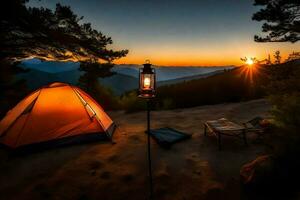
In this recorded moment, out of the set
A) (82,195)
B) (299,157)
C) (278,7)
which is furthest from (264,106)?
(82,195)

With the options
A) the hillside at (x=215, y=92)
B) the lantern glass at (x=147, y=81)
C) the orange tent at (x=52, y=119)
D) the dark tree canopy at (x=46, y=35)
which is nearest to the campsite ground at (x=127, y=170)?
the orange tent at (x=52, y=119)

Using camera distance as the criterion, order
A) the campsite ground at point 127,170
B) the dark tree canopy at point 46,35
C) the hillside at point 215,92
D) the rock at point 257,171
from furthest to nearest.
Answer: the hillside at point 215,92, the dark tree canopy at point 46,35, the campsite ground at point 127,170, the rock at point 257,171

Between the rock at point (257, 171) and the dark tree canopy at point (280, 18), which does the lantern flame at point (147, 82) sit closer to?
the rock at point (257, 171)

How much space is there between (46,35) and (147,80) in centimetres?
702

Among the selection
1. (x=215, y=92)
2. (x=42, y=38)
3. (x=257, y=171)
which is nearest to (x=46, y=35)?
(x=42, y=38)

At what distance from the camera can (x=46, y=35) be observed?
943 centimetres

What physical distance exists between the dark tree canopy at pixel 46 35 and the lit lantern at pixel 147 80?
664 cm

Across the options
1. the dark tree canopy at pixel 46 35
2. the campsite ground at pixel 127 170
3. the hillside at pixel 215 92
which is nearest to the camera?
the campsite ground at pixel 127 170

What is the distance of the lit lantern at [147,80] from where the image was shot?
14.2 ft

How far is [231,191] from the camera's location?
4.13 metres

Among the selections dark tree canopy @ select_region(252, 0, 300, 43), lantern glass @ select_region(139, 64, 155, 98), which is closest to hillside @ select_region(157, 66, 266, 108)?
dark tree canopy @ select_region(252, 0, 300, 43)

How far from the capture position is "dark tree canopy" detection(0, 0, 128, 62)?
874 centimetres

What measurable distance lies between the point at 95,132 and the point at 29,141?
189 cm

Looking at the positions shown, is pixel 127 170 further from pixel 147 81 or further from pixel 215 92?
pixel 215 92
